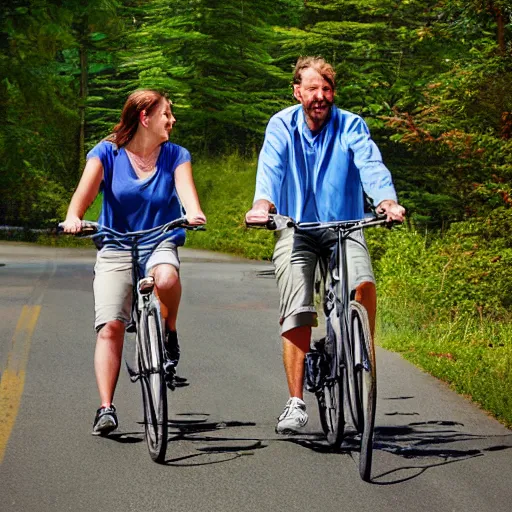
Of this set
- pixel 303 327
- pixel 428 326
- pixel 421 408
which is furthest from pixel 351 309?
pixel 428 326

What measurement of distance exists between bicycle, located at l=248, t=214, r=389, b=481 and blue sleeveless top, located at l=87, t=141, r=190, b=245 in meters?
0.75

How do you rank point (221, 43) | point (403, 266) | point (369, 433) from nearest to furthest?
point (369, 433) → point (403, 266) → point (221, 43)

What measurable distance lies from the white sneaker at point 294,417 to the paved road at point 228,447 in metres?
0.11

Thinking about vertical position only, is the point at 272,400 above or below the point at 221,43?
Result: below

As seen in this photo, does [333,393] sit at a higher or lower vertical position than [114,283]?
lower

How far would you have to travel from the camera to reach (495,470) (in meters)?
6.88

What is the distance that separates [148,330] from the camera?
7066mm

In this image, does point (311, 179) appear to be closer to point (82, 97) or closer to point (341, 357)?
point (341, 357)

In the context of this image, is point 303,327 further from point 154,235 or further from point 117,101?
point 117,101

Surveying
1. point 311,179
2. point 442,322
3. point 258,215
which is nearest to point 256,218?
point 258,215

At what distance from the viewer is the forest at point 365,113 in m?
13.6

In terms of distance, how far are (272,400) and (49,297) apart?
8.43 metres

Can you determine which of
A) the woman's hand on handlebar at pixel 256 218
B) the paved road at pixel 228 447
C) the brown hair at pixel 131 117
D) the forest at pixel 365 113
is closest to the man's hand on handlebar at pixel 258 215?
the woman's hand on handlebar at pixel 256 218

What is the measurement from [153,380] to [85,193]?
1.05 m
